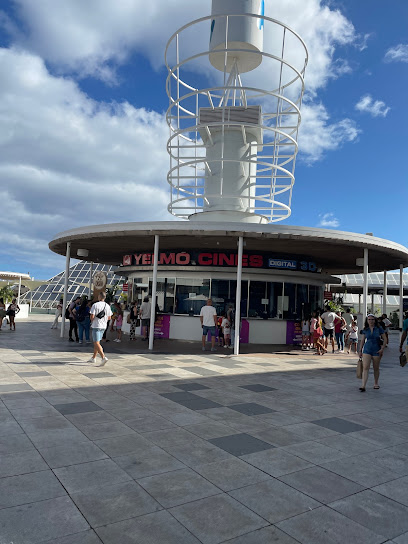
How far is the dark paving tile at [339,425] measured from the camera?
6314 mm

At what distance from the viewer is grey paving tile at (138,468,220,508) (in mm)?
3861

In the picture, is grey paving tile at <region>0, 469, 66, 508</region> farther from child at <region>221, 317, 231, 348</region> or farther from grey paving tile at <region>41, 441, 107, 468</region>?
child at <region>221, 317, 231, 348</region>

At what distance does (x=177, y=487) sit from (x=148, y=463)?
68 centimetres

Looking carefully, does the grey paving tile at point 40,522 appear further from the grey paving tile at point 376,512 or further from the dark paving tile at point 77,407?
the dark paving tile at point 77,407

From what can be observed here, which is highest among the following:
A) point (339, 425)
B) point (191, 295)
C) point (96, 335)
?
point (191, 295)

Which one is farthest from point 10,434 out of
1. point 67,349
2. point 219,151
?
point 219,151

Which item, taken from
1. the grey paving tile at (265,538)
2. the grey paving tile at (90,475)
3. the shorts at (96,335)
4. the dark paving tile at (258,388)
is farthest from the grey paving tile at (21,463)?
the shorts at (96,335)

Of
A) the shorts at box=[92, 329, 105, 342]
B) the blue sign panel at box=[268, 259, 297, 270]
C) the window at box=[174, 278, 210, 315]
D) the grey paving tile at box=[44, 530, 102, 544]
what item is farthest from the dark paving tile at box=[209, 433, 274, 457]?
the blue sign panel at box=[268, 259, 297, 270]

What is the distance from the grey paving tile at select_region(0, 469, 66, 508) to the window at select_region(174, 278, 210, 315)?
14.1 m

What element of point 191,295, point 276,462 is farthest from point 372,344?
point 191,295

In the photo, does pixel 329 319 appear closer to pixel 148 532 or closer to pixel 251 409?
pixel 251 409

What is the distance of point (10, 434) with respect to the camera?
5.37 meters

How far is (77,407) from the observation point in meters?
6.76

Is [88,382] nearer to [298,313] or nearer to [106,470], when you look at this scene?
[106,470]
